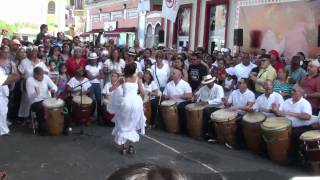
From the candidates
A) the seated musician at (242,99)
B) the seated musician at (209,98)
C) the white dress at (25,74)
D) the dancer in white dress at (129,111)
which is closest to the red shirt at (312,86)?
the seated musician at (242,99)

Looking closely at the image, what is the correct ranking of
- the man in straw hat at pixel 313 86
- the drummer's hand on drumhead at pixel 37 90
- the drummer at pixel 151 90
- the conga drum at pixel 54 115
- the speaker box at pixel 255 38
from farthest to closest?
the speaker box at pixel 255 38, the drummer at pixel 151 90, the drummer's hand on drumhead at pixel 37 90, the conga drum at pixel 54 115, the man in straw hat at pixel 313 86

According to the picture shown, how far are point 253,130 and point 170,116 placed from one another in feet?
7.58

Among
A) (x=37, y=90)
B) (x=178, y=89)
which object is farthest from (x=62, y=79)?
(x=178, y=89)

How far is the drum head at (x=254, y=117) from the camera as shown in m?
8.41

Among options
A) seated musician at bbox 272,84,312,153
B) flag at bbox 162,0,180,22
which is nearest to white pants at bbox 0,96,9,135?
seated musician at bbox 272,84,312,153

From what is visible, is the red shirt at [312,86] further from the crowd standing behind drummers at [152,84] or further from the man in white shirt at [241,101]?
the man in white shirt at [241,101]

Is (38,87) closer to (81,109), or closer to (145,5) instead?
(81,109)

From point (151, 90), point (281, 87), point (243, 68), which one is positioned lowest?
point (151, 90)

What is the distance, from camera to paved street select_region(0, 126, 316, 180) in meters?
7.06

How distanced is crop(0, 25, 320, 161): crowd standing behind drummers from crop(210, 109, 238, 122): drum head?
0.19 m

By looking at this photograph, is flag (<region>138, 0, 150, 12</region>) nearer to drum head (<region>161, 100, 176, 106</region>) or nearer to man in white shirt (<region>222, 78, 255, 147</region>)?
drum head (<region>161, 100, 176, 106</region>)

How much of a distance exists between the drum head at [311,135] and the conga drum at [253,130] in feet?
3.32

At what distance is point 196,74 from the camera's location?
37.1ft

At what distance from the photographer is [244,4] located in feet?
56.7
